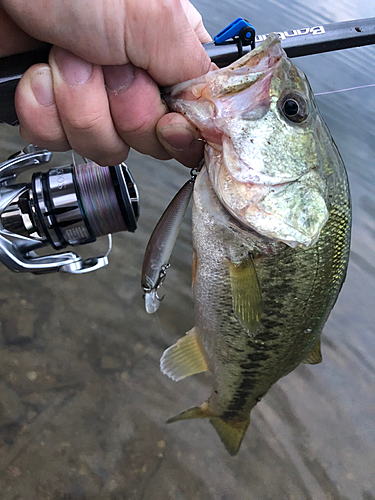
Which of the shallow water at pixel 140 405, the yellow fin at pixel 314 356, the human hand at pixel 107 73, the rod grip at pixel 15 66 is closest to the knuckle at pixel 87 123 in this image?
the human hand at pixel 107 73

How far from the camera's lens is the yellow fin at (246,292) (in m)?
0.97

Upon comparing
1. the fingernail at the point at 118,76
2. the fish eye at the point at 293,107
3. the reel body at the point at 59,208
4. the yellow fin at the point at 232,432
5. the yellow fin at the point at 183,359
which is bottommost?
the yellow fin at the point at 232,432

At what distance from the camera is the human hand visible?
72cm

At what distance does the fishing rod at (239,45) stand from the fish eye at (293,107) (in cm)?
40

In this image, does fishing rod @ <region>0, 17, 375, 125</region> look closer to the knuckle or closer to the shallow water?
the knuckle

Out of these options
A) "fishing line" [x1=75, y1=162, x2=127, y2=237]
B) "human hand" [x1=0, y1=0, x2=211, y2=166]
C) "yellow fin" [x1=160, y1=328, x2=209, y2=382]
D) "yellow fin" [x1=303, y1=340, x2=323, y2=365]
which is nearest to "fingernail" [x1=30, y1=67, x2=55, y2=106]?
"human hand" [x1=0, y1=0, x2=211, y2=166]

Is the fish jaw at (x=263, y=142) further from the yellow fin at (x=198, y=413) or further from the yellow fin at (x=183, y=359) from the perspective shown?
the yellow fin at (x=198, y=413)

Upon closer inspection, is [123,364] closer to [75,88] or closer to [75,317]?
[75,317]

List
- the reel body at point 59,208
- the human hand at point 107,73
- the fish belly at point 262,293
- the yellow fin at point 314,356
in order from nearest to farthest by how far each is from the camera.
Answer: the human hand at point 107,73 < the fish belly at point 262,293 < the yellow fin at point 314,356 < the reel body at point 59,208

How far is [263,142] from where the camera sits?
83cm

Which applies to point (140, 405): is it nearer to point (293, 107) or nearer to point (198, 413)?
point (198, 413)

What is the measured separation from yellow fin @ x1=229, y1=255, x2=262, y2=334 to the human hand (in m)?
0.33

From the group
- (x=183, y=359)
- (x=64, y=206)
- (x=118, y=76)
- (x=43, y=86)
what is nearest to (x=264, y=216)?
(x=118, y=76)

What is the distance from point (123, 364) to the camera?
2.06 m
